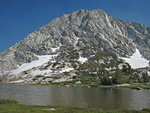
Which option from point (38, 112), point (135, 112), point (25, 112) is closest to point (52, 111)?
point (38, 112)

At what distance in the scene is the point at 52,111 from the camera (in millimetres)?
42344

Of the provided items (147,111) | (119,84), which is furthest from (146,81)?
(147,111)

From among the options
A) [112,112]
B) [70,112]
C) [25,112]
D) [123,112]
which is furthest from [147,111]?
[25,112]

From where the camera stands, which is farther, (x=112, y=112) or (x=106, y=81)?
(x=106, y=81)

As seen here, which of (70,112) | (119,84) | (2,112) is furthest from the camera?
(119,84)

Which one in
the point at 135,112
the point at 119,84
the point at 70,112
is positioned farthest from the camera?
the point at 119,84

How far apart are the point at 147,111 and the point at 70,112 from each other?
21.3 metres

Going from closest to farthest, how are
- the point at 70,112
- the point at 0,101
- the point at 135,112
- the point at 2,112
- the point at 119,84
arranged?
the point at 2,112, the point at 70,112, the point at 135,112, the point at 0,101, the point at 119,84

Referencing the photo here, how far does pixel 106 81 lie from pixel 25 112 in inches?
5460

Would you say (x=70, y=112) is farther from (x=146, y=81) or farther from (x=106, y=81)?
(x=146, y=81)

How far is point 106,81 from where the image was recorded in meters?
169

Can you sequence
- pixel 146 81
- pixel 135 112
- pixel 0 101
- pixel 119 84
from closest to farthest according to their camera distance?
pixel 135 112 → pixel 0 101 → pixel 119 84 → pixel 146 81

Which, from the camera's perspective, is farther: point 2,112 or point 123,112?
point 123,112

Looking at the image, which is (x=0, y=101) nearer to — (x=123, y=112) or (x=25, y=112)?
(x=25, y=112)
